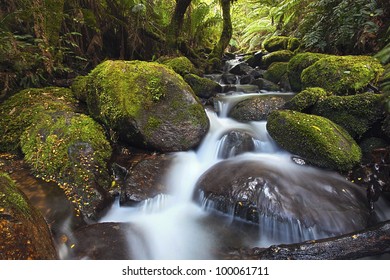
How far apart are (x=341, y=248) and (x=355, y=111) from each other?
97.9 inches

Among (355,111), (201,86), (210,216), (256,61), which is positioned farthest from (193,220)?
(256,61)

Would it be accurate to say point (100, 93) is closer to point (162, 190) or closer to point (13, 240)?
point (162, 190)

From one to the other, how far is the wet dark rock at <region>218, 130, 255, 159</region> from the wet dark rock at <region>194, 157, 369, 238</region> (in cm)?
56

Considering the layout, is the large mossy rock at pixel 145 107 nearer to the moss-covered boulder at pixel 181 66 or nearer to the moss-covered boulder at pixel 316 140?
the moss-covered boulder at pixel 316 140

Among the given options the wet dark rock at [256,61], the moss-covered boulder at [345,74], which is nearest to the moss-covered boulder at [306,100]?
the moss-covered boulder at [345,74]

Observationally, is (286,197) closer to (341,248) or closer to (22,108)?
(341,248)

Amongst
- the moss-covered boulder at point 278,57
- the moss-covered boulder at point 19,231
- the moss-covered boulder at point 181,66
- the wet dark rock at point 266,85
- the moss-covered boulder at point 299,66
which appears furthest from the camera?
the moss-covered boulder at point 278,57

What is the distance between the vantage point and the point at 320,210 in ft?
8.87

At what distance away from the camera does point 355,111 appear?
3832 mm

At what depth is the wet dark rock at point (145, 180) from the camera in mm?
3076

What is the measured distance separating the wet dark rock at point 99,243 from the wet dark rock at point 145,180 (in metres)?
0.46

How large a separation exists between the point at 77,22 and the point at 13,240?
500 centimetres

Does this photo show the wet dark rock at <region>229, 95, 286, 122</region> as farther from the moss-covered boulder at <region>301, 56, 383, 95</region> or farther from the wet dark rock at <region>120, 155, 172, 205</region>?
the wet dark rock at <region>120, 155, 172, 205</region>

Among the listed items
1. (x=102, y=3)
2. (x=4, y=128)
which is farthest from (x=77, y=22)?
(x=4, y=128)
